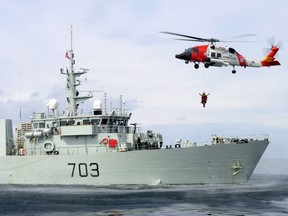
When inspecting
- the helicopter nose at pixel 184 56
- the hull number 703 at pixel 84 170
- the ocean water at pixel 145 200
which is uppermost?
the helicopter nose at pixel 184 56

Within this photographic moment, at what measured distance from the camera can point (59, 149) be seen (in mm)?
36719

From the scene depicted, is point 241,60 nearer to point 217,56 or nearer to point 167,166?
point 217,56

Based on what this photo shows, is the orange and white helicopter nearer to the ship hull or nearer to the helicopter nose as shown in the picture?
the helicopter nose

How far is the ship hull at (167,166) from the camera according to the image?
1344 inches

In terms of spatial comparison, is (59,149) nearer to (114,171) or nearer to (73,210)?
(114,171)

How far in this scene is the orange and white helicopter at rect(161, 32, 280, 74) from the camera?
3431 cm

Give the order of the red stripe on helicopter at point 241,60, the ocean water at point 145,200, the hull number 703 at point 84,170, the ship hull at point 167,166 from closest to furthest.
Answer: the ocean water at point 145,200 → the ship hull at point 167,166 → the red stripe on helicopter at point 241,60 → the hull number 703 at point 84,170

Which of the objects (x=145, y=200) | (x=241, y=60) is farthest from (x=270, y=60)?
(x=145, y=200)

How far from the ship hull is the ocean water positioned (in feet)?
1.82

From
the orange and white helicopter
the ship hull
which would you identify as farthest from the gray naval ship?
the orange and white helicopter

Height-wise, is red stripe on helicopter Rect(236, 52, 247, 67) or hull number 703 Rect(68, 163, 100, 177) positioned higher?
red stripe on helicopter Rect(236, 52, 247, 67)

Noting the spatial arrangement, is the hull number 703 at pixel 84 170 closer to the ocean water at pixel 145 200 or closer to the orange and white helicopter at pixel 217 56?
the ocean water at pixel 145 200

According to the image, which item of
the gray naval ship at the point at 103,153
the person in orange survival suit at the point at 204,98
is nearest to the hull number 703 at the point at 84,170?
the gray naval ship at the point at 103,153

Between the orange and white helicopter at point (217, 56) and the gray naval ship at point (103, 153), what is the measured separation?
17.0ft
